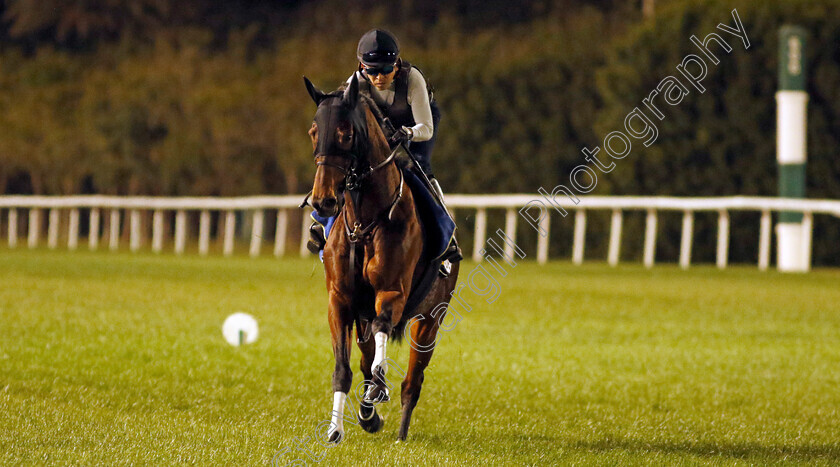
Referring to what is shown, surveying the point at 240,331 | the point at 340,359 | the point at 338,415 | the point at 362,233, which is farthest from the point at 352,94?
the point at 240,331

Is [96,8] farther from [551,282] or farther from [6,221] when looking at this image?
[551,282]

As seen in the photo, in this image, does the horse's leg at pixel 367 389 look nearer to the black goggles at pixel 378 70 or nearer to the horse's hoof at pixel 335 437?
the horse's hoof at pixel 335 437

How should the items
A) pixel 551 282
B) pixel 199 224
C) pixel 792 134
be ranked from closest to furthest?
pixel 551 282 < pixel 792 134 < pixel 199 224

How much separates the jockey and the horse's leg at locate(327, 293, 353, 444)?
0.47 meters

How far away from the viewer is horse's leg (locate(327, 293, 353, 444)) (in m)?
5.93

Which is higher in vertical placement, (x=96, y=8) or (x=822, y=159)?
(x=96, y=8)

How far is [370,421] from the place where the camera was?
651 cm

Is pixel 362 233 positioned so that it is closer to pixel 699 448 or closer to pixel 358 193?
pixel 358 193

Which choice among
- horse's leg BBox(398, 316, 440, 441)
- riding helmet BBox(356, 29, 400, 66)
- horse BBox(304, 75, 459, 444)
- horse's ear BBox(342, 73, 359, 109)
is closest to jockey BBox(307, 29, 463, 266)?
riding helmet BBox(356, 29, 400, 66)

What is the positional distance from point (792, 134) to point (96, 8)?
75.0ft

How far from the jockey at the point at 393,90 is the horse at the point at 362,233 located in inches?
9.0

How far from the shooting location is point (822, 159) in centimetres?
2053

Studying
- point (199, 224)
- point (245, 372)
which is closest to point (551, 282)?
point (245, 372)

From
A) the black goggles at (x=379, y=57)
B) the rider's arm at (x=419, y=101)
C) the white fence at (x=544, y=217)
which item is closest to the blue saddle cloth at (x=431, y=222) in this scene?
the rider's arm at (x=419, y=101)
